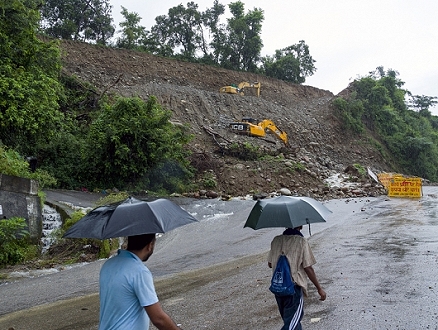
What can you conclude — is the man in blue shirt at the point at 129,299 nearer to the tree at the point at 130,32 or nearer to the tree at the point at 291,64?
the tree at the point at 130,32

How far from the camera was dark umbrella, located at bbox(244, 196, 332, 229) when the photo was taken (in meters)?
4.18

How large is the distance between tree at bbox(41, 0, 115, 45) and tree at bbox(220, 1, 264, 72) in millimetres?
14632

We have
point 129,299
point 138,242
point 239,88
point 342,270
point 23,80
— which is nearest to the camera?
point 129,299

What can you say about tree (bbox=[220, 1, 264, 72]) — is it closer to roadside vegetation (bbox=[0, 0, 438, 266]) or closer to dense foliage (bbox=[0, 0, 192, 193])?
roadside vegetation (bbox=[0, 0, 438, 266])

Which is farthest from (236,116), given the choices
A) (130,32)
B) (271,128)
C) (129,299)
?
(129,299)

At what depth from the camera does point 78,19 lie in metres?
45.8

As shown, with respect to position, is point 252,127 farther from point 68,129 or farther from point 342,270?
point 342,270

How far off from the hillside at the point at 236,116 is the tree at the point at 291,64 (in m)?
2.80

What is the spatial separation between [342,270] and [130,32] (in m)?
45.9

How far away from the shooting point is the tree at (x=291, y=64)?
58062 mm

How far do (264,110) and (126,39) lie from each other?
707 inches

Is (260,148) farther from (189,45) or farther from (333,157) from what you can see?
(189,45)

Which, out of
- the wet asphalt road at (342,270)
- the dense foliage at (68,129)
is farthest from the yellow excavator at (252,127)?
the wet asphalt road at (342,270)

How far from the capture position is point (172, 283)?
8156 millimetres
